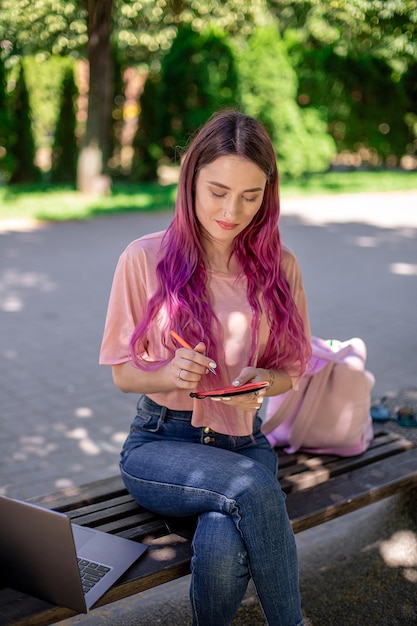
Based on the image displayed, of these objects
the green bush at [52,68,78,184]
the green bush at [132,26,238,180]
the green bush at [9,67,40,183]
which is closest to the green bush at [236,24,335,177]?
the green bush at [132,26,238,180]

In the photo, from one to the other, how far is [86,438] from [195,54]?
14005 mm

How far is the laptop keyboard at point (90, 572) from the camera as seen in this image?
210 centimetres

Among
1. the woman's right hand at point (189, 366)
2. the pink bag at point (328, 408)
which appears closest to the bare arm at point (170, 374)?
the woman's right hand at point (189, 366)

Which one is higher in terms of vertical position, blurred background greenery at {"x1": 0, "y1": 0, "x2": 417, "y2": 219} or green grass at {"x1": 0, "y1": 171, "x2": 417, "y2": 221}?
blurred background greenery at {"x1": 0, "y1": 0, "x2": 417, "y2": 219}

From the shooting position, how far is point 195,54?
17.0 m

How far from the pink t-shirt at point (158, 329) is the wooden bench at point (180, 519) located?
34 cm

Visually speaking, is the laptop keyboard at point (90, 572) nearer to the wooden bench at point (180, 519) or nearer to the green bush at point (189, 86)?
the wooden bench at point (180, 519)

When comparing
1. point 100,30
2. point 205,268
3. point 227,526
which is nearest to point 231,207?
point 205,268

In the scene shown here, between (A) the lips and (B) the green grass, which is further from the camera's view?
(B) the green grass

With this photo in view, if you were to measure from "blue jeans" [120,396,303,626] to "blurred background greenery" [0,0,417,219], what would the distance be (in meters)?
11.0

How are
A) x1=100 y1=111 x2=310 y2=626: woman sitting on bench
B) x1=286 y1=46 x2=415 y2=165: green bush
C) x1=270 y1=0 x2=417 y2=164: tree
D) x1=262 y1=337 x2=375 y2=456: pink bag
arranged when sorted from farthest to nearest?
x1=286 y1=46 x2=415 y2=165: green bush
x1=270 y1=0 x2=417 y2=164: tree
x1=262 y1=337 x2=375 y2=456: pink bag
x1=100 y1=111 x2=310 y2=626: woman sitting on bench

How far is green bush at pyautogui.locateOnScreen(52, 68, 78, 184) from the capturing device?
17219 millimetres

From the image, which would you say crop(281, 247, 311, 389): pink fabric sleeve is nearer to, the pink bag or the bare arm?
the pink bag

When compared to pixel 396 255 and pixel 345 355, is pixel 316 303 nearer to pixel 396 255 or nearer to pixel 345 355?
pixel 396 255
